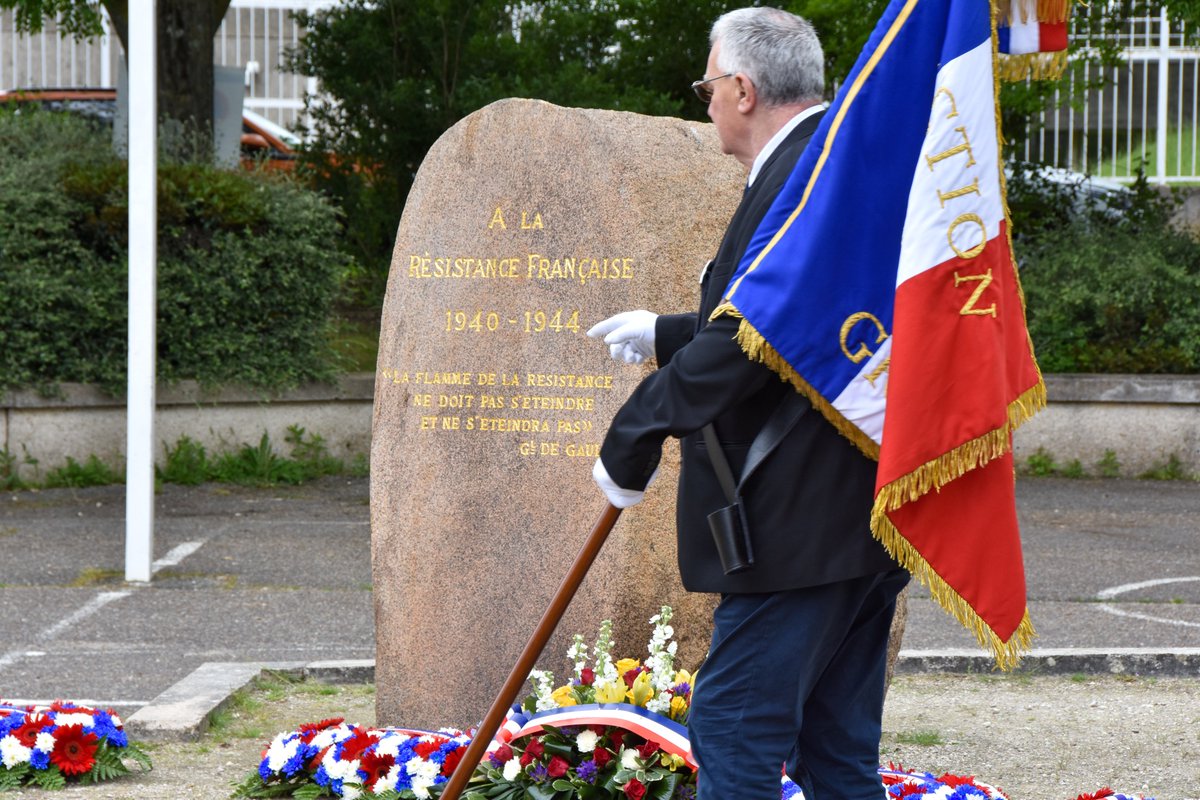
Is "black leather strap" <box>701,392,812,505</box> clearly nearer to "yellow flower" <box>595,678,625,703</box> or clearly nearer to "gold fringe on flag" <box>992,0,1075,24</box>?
"gold fringe on flag" <box>992,0,1075,24</box>

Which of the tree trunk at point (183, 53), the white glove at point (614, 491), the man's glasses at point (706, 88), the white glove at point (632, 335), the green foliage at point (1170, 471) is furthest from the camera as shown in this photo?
the tree trunk at point (183, 53)

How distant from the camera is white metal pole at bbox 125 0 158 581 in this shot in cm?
721

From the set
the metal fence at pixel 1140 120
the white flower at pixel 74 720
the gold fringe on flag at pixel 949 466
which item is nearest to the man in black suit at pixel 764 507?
the gold fringe on flag at pixel 949 466

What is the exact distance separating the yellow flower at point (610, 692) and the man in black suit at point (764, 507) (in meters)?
0.99

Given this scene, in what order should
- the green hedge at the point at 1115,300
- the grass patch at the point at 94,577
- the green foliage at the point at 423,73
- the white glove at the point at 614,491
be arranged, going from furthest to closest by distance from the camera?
the green foliage at the point at 423,73
the green hedge at the point at 1115,300
the grass patch at the point at 94,577
the white glove at the point at 614,491

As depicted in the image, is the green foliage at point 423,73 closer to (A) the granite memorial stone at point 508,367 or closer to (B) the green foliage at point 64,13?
(B) the green foliage at point 64,13

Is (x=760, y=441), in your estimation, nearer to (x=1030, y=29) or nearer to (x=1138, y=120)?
(x=1030, y=29)

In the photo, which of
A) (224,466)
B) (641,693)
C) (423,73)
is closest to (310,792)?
(641,693)

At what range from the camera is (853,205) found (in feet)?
9.29

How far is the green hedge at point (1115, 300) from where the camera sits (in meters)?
10.9

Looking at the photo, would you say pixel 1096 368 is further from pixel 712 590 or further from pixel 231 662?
pixel 712 590

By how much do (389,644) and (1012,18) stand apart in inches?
109

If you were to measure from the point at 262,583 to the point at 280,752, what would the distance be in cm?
327

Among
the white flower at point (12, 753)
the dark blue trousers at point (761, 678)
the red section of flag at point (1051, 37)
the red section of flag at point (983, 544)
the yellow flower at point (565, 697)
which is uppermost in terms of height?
the red section of flag at point (1051, 37)
